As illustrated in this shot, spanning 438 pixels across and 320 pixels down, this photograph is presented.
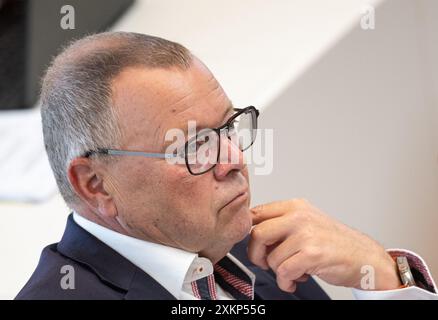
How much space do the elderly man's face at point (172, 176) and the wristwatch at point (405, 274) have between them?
25 cm

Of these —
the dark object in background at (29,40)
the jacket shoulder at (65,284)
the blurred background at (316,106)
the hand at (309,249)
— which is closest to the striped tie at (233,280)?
the hand at (309,249)

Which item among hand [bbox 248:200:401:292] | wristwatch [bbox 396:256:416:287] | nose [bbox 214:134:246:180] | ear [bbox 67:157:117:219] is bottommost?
wristwatch [bbox 396:256:416:287]

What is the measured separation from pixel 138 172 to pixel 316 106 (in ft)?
1.82

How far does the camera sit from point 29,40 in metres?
1.33

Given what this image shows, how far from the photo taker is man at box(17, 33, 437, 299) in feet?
2.29

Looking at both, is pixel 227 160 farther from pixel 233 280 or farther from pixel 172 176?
pixel 233 280

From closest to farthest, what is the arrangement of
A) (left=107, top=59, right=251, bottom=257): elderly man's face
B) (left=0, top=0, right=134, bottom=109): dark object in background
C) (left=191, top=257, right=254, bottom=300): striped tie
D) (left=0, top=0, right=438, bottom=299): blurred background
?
(left=107, top=59, right=251, bottom=257): elderly man's face, (left=191, top=257, right=254, bottom=300): striped tie, (left=0, top=0, right=438, bottom=299): blurred background, (left=0, top=0, right=134, bottom=109): dark object in background

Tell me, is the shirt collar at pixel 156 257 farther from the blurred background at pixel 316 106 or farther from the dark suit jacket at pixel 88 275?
the blurred background at pixel 316 106

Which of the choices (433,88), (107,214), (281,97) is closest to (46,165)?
(281,97)

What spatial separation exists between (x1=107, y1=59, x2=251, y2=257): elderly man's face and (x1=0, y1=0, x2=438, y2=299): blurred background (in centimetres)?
36

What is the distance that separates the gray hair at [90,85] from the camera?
0.70m

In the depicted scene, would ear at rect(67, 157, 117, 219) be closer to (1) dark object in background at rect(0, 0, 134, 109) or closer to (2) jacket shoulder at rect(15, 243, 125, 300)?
(2) jacket shoulder at rect(15, 243, 125, 300)

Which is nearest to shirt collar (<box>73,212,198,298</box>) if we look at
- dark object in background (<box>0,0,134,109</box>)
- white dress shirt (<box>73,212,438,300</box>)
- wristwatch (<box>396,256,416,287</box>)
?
white dress shirt (<box>73,212,438,300</box>)
